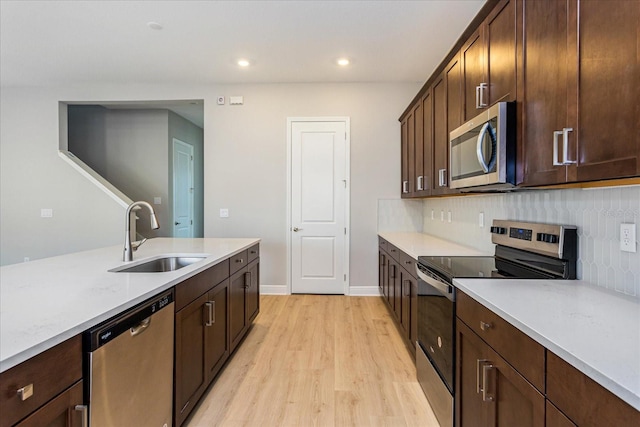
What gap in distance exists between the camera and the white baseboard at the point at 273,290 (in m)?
4.45

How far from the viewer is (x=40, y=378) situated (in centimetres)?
87

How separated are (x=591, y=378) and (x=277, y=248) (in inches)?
154

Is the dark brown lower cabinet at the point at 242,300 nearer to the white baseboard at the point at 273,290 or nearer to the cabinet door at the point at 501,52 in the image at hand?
the white baseboard at the point at 273,290

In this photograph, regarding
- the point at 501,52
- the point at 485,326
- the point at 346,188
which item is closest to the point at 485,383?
the point at 485,326

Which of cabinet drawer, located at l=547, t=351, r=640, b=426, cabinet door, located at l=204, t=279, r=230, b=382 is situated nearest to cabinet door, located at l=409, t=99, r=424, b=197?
cabinet door, located at l=204, t=279, r=230, b=382

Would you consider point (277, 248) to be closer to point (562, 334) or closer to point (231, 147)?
point (231, 147)

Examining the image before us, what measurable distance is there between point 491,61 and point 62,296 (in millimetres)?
2310

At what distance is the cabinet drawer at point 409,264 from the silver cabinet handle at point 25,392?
2.05 m

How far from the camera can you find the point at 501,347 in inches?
45.3

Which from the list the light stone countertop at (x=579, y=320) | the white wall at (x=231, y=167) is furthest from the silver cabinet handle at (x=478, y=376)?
the white wall at (x=231, y=167)

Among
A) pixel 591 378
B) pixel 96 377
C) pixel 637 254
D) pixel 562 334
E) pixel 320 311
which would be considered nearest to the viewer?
pixel 591 378

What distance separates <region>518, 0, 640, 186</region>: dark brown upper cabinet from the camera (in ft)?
3.24

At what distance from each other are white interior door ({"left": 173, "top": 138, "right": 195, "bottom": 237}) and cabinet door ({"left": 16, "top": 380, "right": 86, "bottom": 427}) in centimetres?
500

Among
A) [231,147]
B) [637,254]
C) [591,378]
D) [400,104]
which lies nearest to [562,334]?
[591,378]
